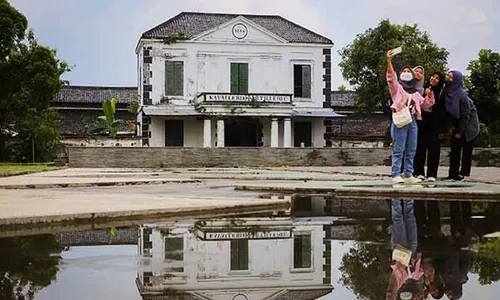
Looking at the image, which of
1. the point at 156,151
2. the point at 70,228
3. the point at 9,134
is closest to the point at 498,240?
the point at 70,228

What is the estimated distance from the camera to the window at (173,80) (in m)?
36.2

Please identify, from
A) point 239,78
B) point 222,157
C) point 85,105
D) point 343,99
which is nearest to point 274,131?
point 239,78

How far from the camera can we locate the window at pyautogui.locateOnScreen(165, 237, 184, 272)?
12.7 feet

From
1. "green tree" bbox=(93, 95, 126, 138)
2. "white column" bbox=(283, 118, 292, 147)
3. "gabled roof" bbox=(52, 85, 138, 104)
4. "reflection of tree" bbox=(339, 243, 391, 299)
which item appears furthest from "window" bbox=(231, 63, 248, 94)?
"reflection of tree" bbox=(339, 243, 391, 299)

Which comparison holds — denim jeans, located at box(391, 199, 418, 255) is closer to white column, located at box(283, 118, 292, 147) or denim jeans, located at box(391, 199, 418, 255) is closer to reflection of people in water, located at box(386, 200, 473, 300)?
reflection of people in water, located at box(386, 200, 473, 300)

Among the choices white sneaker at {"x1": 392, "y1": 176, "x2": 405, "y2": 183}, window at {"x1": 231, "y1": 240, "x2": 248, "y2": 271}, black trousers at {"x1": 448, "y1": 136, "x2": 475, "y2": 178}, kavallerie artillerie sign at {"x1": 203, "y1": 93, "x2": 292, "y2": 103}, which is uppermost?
kavallerie artillerie sign at {"x1": 203, "y1": 93, "x2": 292, "y2": 103}

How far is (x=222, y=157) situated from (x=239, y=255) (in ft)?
67.4

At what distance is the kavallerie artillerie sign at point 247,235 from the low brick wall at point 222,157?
1910 centimetres

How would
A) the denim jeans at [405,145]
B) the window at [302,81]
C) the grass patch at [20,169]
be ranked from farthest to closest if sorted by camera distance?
the window at [302,81], the grass patch at [20,169], the denim jeans at [405,145]

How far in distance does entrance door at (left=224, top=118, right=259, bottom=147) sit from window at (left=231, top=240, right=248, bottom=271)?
104ft

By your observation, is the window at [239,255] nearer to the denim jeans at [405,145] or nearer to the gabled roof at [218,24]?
the denim jeans at [405,145]

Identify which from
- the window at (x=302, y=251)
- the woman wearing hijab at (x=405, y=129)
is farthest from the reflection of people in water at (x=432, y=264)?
the woman wearing hijab at (x=405, y=129)

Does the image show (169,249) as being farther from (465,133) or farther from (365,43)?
(365,43)

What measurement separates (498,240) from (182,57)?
32.8 meters
